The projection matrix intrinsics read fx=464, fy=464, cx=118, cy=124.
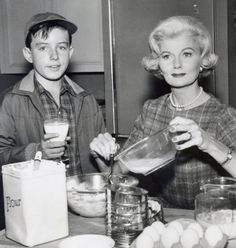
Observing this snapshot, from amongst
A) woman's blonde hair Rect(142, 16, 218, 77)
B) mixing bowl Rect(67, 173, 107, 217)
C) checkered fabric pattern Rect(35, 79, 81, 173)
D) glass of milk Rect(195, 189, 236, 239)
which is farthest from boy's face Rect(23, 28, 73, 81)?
glass of milk Rect(195, 189, 236, 239)

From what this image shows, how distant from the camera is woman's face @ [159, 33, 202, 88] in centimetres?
197

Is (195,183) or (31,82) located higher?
(31,82)

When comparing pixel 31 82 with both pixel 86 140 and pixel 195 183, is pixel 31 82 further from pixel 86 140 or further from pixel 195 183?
pixel 195 183

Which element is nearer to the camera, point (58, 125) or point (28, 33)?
point (58, 125)

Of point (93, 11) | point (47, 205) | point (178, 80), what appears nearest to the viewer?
point (47, 205)

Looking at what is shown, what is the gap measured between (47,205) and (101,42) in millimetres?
2505

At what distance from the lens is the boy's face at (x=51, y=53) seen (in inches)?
87.7

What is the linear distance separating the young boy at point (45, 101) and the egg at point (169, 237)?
1.06 meters

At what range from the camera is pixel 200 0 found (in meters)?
2.95

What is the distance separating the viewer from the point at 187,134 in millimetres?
1600

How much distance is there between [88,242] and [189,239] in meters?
0.30

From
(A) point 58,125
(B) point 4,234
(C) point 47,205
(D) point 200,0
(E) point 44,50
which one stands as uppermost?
(D) point 200,0

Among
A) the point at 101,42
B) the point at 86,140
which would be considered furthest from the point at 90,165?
the point at 101,42

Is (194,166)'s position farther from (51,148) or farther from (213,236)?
(213,236)
